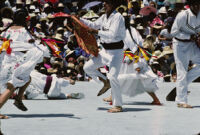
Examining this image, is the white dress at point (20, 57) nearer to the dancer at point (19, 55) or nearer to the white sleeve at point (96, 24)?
the dancer at point (19, 55)

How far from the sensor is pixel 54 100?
9641 millimetres

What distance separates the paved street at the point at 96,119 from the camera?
229 inches

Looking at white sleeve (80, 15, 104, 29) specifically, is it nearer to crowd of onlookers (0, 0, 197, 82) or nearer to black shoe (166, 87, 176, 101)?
black shoe (166, 87, 176, 101)

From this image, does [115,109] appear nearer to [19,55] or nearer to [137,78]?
[137,78]

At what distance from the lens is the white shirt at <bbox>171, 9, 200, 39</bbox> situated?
8375 mm

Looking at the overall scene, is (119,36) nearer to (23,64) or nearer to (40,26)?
(23,64)

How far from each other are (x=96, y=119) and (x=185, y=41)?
2.49 meters

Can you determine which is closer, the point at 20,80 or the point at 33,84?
the point at 20,80

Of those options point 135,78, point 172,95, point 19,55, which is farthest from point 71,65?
point 19,55

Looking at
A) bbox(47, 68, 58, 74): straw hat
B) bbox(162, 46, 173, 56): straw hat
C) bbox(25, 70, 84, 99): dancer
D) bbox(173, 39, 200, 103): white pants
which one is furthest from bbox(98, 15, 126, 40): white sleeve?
bbox(162, 46, 173, 56): straw hat

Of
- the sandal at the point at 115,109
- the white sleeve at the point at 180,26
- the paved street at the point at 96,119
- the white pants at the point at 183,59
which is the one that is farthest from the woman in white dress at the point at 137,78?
the sandal at the point at 115,109

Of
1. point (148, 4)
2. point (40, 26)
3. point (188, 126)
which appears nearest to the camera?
point (188, 126)

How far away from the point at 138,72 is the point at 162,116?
Answer: 1.94 m

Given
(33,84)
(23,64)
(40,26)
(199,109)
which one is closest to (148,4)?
(40,26)
